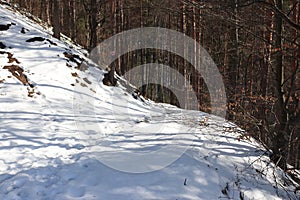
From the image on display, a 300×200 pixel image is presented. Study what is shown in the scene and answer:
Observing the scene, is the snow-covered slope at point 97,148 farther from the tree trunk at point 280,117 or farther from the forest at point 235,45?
the forest at point 235,45

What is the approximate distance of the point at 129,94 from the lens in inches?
465

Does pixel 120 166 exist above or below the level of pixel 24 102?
below

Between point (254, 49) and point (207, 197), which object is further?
point (254, 49)

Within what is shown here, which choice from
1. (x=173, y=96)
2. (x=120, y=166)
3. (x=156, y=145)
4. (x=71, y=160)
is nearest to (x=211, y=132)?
(x=156, y=145)

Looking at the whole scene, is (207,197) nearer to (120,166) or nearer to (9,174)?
(120,166)

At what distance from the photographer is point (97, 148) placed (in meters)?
5.84

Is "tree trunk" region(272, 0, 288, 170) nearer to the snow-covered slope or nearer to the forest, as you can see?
the forest

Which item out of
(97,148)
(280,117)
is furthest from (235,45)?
(97,148)

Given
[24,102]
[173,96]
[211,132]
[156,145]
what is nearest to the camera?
[156,145]

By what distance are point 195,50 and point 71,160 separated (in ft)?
41.4

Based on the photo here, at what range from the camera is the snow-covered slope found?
14.0ft

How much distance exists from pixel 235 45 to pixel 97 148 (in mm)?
8038

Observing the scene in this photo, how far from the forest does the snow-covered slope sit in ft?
→ 3.02

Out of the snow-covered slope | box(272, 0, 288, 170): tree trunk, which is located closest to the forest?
box(272, 0, 288, 170): tree trunk
